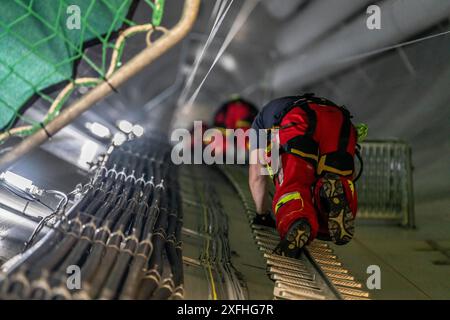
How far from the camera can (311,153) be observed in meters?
2.39

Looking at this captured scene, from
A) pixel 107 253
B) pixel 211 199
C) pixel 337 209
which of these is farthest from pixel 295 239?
pixel 211 199

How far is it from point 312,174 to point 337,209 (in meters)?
0.21

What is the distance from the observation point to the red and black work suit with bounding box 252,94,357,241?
7.70ft

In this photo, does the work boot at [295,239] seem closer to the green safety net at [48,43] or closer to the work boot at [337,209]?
the work boot at [337,209]

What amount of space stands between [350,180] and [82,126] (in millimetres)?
2455

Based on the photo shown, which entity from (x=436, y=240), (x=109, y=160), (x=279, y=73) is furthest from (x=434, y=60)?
(x=279, y=73)

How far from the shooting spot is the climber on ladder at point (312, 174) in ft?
7.42

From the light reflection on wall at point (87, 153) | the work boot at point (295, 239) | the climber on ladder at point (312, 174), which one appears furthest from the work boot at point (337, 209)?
the light reflection on wall at point (87, 153)

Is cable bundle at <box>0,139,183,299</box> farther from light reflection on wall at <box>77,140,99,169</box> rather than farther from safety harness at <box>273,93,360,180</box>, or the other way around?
safety harness at <box>273,93,360,180</box>

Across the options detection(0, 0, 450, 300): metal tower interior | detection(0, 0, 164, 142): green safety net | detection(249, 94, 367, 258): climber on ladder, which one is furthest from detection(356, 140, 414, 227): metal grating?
detection(0, 0, 164, 142): green safety net

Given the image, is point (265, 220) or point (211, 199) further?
point (211, 199)

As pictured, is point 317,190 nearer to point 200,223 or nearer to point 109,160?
point 200,223

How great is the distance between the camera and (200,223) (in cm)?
301

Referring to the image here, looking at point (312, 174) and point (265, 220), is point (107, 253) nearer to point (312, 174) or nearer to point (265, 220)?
point (312, 174)
